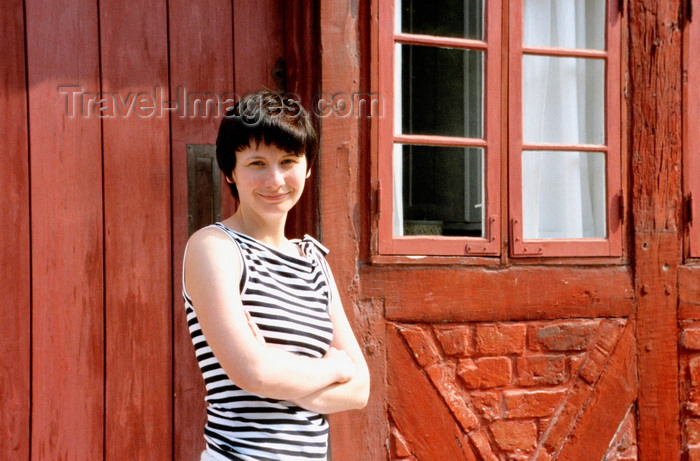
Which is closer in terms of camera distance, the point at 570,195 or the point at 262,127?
the point at 262,127

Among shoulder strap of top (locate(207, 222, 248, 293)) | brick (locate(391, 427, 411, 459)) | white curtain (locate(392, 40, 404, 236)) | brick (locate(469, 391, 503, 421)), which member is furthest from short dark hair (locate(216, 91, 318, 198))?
brick (locate(469, 391, 503, 421))

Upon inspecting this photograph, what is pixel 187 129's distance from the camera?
9.67ft

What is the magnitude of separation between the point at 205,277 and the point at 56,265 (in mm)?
1345

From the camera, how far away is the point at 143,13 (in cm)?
289

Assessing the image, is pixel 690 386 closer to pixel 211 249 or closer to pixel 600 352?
pixel 600 352

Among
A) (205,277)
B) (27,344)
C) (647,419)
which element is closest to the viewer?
(205,277)

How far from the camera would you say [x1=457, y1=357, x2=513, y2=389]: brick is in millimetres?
3158

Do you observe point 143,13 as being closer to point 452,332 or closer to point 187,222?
point 187,222

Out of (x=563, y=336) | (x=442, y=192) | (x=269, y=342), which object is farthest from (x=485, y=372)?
(x=269, y=342)

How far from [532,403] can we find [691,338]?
2.66 feet

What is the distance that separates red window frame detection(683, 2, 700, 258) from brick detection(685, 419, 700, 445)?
0.73 metres

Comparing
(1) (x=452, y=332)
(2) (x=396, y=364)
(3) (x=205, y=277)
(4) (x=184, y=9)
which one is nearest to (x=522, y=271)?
(1) (x=452, y=332)

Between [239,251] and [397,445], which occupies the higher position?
[239,251]

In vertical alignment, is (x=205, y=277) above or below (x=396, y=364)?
above
